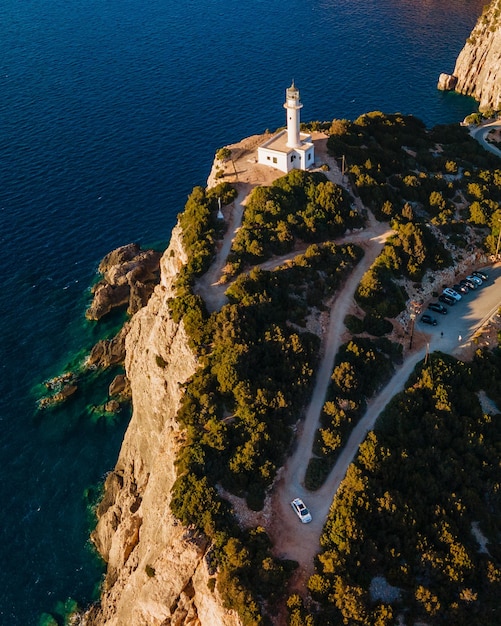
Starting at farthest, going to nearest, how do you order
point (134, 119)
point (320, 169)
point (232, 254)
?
point (134, 119) < point (320, 169) < point (232, 254)

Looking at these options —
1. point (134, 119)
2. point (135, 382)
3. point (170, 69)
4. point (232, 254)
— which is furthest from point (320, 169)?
point (170, 69)

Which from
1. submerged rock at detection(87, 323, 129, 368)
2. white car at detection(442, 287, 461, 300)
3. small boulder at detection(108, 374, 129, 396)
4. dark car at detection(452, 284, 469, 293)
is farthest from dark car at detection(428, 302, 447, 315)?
submerged rock at detection(87, 323, 129, 368)

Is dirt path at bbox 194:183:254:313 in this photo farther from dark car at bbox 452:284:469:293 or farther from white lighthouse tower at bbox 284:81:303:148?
dark car at bbox 452:284:469:293

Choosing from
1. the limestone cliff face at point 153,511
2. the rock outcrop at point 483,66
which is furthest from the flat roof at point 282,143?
the rock outcrop at point 483,66

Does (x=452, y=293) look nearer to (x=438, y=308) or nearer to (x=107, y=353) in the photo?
(x=438, y=308)

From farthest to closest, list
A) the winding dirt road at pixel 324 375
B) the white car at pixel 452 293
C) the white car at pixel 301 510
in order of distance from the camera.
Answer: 1. the white car at pixel 452 293
2. the white car at pixel 301 510
3. the winding dirt road at pixel 324 375

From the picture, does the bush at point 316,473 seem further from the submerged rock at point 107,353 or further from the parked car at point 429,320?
the submerged rock at point 107,353

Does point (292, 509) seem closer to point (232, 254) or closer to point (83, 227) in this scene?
point (232, 254)
